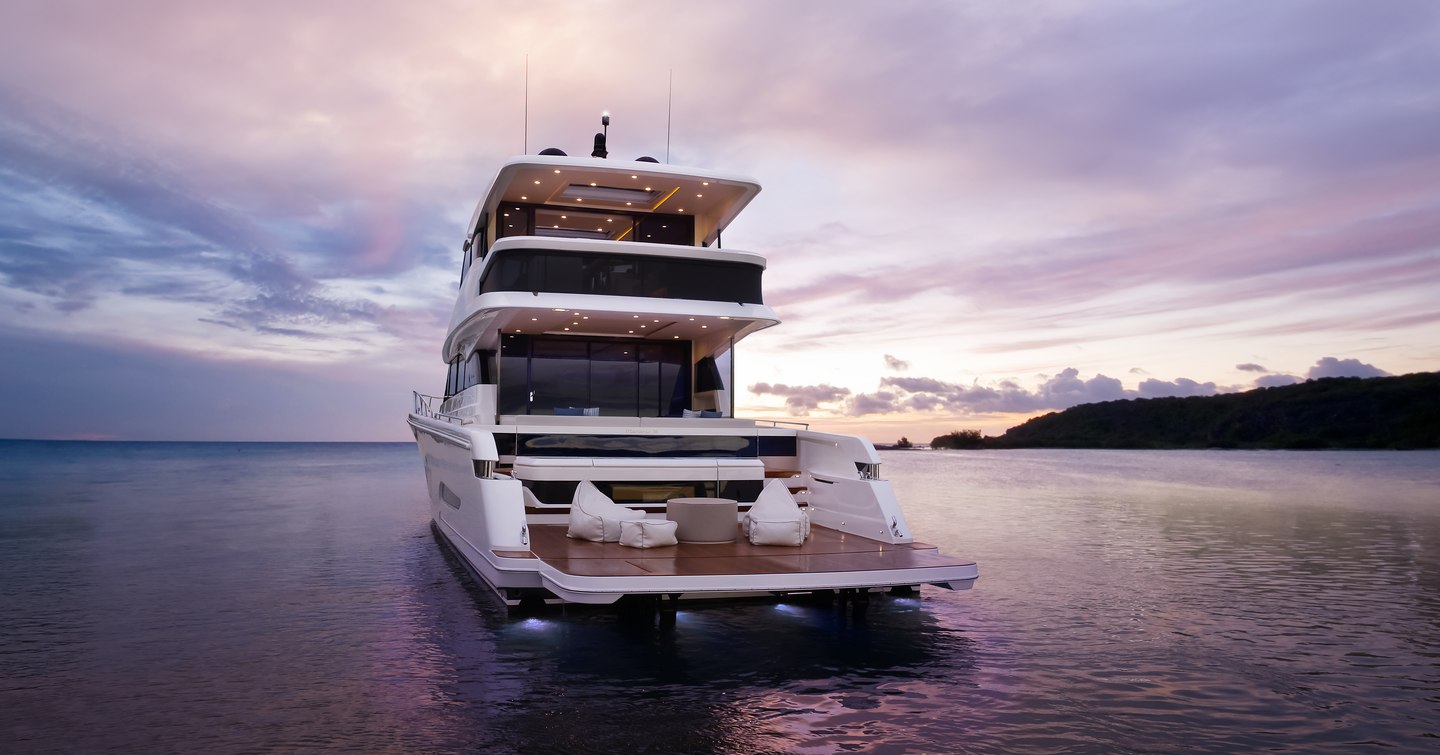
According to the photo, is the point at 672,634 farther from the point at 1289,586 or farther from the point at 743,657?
the point at 1289,586

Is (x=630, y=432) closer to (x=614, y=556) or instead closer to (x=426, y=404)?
(x=614, y=556)

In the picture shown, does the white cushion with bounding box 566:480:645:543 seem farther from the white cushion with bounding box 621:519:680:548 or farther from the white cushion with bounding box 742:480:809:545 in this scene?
the white cushion with bounding box 742:480:809:545

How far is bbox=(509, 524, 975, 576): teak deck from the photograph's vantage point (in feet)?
27.2

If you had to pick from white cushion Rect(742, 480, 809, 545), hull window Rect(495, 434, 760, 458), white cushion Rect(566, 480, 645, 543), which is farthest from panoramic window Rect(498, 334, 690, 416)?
white cushion Rect(742, 480, 809, 545)

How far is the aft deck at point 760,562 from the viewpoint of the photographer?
26.3ft

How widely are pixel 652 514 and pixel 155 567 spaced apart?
9.76 meters

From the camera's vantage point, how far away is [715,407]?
15016mm

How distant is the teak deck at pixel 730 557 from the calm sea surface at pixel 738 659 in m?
0.75

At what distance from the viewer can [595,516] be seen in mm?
10188

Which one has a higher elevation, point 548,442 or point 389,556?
point 548,442

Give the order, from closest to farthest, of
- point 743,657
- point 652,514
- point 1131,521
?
point 743,657
point 652,514
point 1131,521

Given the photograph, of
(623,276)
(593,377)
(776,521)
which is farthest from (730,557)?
(593,377)

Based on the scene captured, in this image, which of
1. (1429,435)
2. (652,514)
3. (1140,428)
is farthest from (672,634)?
(1140,428)

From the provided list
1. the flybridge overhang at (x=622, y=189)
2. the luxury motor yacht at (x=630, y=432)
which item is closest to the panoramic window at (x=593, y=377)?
the luxury motor yacht at (x=630, y=432)
